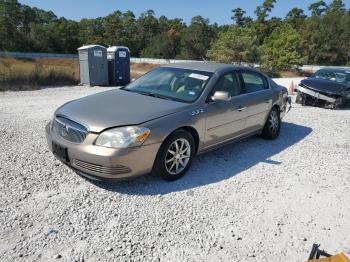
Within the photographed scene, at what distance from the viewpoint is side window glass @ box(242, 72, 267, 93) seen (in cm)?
538

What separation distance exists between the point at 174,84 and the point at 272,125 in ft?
8.17

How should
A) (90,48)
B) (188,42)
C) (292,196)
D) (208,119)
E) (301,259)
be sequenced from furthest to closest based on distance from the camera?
(188,42) → (90,48) → (208,119) → (292,196) → (301,259)

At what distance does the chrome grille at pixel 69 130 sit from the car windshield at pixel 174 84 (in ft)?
4.20

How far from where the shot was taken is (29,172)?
4172 mm

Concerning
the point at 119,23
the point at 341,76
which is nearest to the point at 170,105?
the point at 341,76

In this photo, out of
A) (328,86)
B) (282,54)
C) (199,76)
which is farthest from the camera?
(282,54)

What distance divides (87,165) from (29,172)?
109cm

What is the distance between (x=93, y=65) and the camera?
43.5ft

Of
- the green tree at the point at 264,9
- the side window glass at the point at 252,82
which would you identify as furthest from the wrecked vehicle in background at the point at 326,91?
the green tree at the point at 264,9

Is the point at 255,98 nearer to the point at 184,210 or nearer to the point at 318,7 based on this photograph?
the point at 184,210

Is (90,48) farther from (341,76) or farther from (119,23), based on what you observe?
(119,23)

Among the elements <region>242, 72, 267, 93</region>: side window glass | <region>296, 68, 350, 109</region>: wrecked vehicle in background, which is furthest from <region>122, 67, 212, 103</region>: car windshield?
<region>296, 68, 350, 109</region>: wrecked vehicle in background

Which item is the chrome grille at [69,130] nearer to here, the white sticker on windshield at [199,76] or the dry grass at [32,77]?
the white sticker on windshield at [199,76]

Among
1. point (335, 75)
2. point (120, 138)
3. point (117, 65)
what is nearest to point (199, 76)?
point (120, 138)
